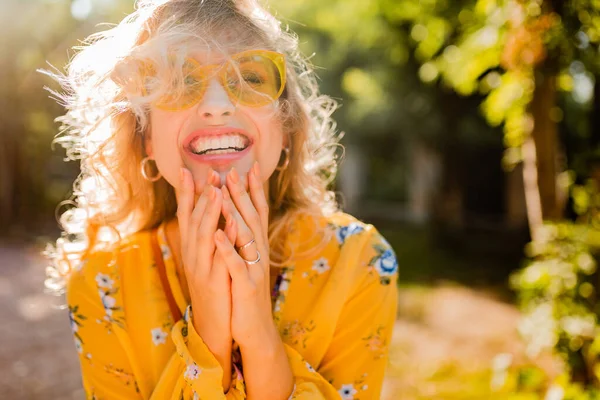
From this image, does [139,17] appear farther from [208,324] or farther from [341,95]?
[341,95]

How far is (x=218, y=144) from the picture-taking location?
5.03 feet

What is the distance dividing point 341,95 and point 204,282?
424 inches

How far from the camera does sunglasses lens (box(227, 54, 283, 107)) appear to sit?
5.13ft

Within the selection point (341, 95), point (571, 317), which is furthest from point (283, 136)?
point (341, 95)

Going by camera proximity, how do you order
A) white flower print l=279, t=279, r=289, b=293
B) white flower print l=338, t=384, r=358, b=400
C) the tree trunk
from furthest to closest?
the tree trunk < white flower print l=279, t=279, r=289, b=293 < white flower print l=338, t=384, r=358, b=400

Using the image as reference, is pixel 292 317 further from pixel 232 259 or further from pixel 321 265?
pixel 232 259

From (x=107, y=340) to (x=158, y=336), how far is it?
17 cm

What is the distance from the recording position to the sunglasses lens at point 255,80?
1.56 m

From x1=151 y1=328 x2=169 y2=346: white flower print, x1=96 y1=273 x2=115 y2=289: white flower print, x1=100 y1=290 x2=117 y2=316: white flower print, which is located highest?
x1=96 y1=273 x2=115 y2=289: white flower print

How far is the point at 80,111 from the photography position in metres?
1.81

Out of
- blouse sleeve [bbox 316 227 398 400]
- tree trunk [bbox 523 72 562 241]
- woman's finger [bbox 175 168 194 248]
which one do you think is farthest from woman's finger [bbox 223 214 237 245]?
tree trunk [bbox 523 72 562 241]

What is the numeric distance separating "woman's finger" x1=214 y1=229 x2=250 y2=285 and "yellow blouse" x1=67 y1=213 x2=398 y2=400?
0.28 m

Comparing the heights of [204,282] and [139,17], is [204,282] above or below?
below

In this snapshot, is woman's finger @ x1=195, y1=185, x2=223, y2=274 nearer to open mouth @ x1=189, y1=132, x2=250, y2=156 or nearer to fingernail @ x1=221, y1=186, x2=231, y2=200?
fingernail @ x1=221, y1=186, x2=231, y2=200
